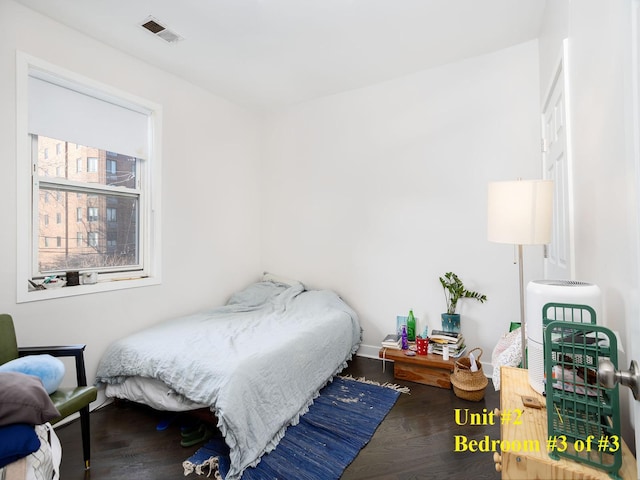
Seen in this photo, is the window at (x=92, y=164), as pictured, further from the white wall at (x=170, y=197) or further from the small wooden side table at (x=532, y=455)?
the small wooden side table at (x=532, y=455)

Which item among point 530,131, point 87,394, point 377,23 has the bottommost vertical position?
point 87,394

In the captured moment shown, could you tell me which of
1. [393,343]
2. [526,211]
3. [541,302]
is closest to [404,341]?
[393,343]

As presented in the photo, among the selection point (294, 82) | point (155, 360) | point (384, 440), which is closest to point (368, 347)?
point (384, 440)

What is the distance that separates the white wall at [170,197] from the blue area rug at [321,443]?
124 centimetres

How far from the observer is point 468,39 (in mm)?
2537

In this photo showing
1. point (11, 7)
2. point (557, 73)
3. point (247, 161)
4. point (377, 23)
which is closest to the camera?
point (557, 73)

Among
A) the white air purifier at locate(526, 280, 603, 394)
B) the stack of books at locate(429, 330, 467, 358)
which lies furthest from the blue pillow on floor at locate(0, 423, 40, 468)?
the stack of books at locate(429, 330, 467, 358)

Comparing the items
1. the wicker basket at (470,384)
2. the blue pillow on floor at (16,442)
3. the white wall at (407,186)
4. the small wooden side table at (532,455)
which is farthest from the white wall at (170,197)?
the small wooden side table at (532,455)

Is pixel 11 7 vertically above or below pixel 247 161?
above

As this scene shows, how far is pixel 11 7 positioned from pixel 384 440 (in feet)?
11.3

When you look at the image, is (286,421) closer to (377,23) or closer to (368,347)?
(368,347)

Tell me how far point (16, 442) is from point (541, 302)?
71.2 inches

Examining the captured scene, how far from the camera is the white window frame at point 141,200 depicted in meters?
2.00

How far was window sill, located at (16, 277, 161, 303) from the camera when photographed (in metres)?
2.02
